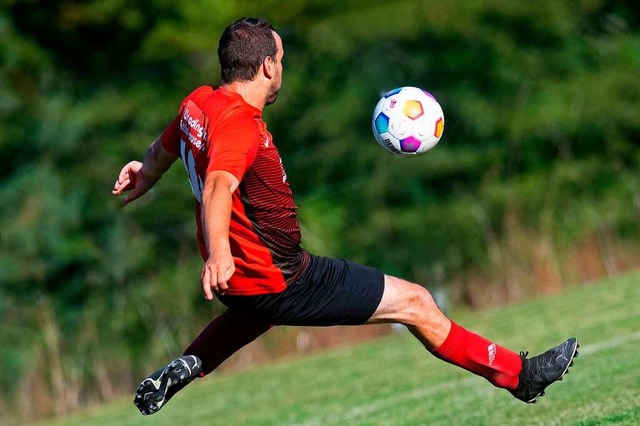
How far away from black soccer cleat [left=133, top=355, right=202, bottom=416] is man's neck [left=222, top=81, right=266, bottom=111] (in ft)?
3.96

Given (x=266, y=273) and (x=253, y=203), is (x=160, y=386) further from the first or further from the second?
(x=253, y=203)

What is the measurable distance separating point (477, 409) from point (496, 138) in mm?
8401

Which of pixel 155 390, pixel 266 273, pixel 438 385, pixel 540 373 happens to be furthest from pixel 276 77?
pixel 438 385

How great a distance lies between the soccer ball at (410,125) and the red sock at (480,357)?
3.99 ft

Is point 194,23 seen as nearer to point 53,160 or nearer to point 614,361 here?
point 53,160

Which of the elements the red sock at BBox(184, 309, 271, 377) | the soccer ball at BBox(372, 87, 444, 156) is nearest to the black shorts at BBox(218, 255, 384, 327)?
the red sock at BBox(184, 309, 271, 377)

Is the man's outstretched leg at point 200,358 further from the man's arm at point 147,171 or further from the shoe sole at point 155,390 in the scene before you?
the man's arm at point 147,171

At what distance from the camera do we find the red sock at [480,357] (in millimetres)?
5461

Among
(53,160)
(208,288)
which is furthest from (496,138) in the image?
(208,288)

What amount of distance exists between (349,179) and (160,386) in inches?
373

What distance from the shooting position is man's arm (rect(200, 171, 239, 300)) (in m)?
4.30

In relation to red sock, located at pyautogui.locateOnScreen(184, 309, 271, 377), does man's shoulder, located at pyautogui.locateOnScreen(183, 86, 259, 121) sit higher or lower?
higher

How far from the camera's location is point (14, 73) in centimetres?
1593

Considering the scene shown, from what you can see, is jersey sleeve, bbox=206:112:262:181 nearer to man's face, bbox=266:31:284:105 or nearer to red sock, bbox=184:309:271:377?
man's face, bbox=266:31:284:105
